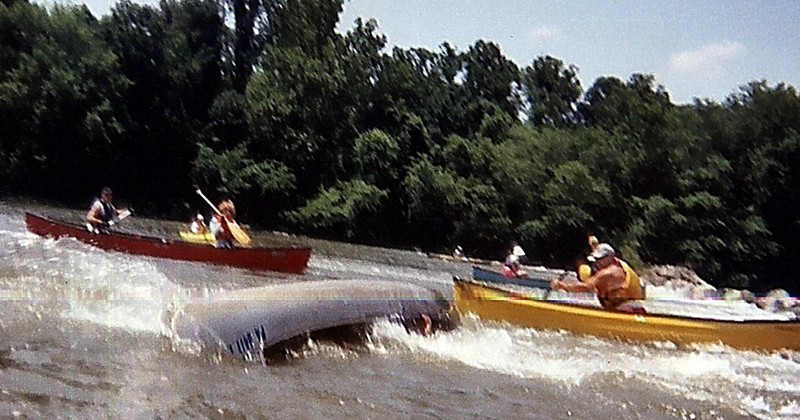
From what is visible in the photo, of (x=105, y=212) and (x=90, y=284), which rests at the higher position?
(x=105, y=212)

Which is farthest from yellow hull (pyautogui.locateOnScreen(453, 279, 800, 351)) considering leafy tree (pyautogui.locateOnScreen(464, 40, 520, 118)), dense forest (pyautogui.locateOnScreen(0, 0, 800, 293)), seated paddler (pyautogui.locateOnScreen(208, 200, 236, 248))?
leafy tree (pyautogui.locateOnScreen(464, 40, 520, 118))

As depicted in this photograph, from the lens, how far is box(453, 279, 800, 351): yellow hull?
35.7 feet

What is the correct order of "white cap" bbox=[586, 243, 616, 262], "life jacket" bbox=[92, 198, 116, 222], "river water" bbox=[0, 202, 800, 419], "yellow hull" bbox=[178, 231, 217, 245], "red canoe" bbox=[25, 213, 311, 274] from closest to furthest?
"river water" bbox=[0, 202, 800, 419], "white cap" bbox=[586, 243, 616, 262], "red canoe" bbox=[25, 213, 311, 274], "life jacket" bbox=[92, 198, 116, 222], "yellow hull" bbox=[178, 231, 217, 245]

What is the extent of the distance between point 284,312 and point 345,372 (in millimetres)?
822

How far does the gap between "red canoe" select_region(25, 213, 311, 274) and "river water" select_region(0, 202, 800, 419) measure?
4.15 metres

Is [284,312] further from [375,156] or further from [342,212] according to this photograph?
[375,156]

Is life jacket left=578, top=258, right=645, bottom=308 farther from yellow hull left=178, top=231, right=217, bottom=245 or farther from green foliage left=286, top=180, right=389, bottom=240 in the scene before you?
green foliage left=286, top=180, right=389, bottom=240

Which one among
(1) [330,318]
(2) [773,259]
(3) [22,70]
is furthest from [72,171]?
(1) [330,318]

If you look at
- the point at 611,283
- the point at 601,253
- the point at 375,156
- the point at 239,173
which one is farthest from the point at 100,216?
the point at 375,156

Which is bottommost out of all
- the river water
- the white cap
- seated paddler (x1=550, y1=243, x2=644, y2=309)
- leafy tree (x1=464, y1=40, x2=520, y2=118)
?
the river water

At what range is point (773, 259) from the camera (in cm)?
4194

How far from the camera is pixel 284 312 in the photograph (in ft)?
25.8

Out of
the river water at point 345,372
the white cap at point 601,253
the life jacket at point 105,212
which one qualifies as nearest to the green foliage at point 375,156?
the life jacket at point 105,212

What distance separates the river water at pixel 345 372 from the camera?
236 inches
